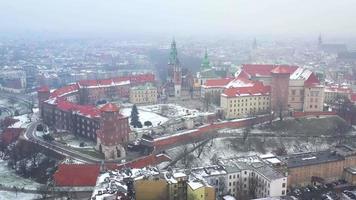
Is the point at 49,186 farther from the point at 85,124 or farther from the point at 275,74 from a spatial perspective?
the point at 275,74

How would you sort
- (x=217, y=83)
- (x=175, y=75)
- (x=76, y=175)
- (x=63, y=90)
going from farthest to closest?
(x=175, y=75), (x=217, y=83), (x=63, y=90), (x=76, y=175)

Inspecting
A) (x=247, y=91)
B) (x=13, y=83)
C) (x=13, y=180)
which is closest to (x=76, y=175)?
(x=13, y=180)

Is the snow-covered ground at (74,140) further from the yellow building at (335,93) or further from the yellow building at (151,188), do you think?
the yellow building at (335,93)

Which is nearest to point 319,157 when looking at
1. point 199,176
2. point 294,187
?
point 294,187

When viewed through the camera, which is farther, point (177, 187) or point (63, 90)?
point (63, 90)

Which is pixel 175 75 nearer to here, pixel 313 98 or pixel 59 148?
pixel 313 98
